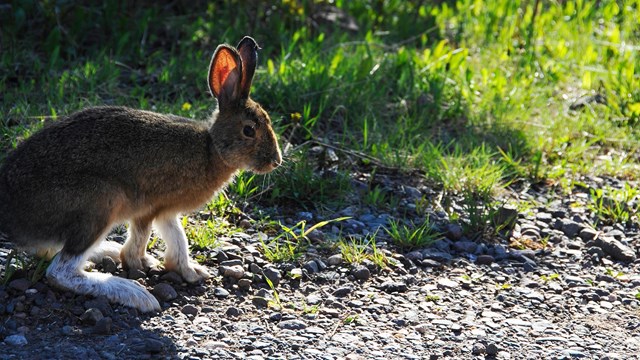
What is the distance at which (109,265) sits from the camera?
5.11 m

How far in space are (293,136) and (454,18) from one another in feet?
9.48

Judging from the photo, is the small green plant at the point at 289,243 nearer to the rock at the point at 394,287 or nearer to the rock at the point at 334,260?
the rock at the point at 334,260

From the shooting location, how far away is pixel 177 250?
16.3 ft

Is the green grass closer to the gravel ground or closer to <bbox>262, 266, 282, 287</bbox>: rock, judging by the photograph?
the gravel ground

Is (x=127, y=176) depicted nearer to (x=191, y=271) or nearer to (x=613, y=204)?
(x=191, y=271)

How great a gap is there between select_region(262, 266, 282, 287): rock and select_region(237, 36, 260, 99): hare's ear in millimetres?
869

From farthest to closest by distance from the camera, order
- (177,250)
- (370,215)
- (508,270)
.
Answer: (370,215), (508,270), (177,250)

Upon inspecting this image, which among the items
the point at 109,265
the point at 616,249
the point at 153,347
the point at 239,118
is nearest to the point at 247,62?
the point at 239,118

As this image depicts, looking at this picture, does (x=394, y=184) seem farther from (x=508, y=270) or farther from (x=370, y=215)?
(x=508, y=270)

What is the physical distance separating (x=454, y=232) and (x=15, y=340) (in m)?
2.54

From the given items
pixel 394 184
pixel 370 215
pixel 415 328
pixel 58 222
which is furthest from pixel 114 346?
pixel 394 184

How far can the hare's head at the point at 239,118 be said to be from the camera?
201 inches

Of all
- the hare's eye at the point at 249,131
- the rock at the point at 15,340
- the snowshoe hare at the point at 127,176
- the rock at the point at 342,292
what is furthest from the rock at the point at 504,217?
the rock at the point at 15,340

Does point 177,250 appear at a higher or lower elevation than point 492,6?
lower
